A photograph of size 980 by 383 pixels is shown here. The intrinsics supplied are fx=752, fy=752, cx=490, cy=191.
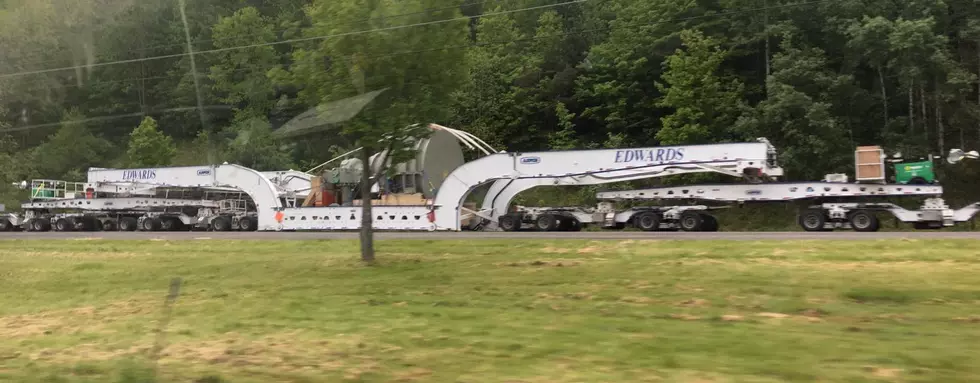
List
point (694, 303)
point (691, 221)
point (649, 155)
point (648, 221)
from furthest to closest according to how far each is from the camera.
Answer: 1. point (648, 221)
2. point (691, 221)
3. point (649, 155)
4. point (694, 303)

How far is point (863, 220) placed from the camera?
76.3 ft

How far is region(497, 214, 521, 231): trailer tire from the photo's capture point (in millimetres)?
27359

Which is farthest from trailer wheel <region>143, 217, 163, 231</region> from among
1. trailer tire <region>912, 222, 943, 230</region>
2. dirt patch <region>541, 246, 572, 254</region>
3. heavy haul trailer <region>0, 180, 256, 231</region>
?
trailer tire <region>912, 222, 943, 230</region>

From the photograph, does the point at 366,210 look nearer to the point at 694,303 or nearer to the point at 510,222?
the point at 694,303

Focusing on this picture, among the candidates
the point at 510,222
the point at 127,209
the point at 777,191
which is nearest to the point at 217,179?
the point at 127,209

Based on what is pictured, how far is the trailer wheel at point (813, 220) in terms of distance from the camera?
2386 cm

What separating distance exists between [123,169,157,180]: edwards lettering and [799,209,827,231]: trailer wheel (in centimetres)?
2774

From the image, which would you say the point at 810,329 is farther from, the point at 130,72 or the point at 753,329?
the point at 130,72

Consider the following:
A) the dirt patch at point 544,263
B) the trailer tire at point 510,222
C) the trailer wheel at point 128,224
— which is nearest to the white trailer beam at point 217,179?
the trailer wheel at point 128,224

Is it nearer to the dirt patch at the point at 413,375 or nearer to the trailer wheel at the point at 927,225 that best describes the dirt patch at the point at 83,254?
the dirt patch at the point at 413,375

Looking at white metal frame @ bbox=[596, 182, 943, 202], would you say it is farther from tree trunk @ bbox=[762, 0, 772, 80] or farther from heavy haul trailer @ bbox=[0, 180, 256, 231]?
heavy haul trailer @ bbox=[0, 180, 256, 231]

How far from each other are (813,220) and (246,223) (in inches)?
891

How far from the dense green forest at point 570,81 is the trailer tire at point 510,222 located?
5120 mm

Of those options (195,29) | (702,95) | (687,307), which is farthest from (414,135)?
(702,95)
